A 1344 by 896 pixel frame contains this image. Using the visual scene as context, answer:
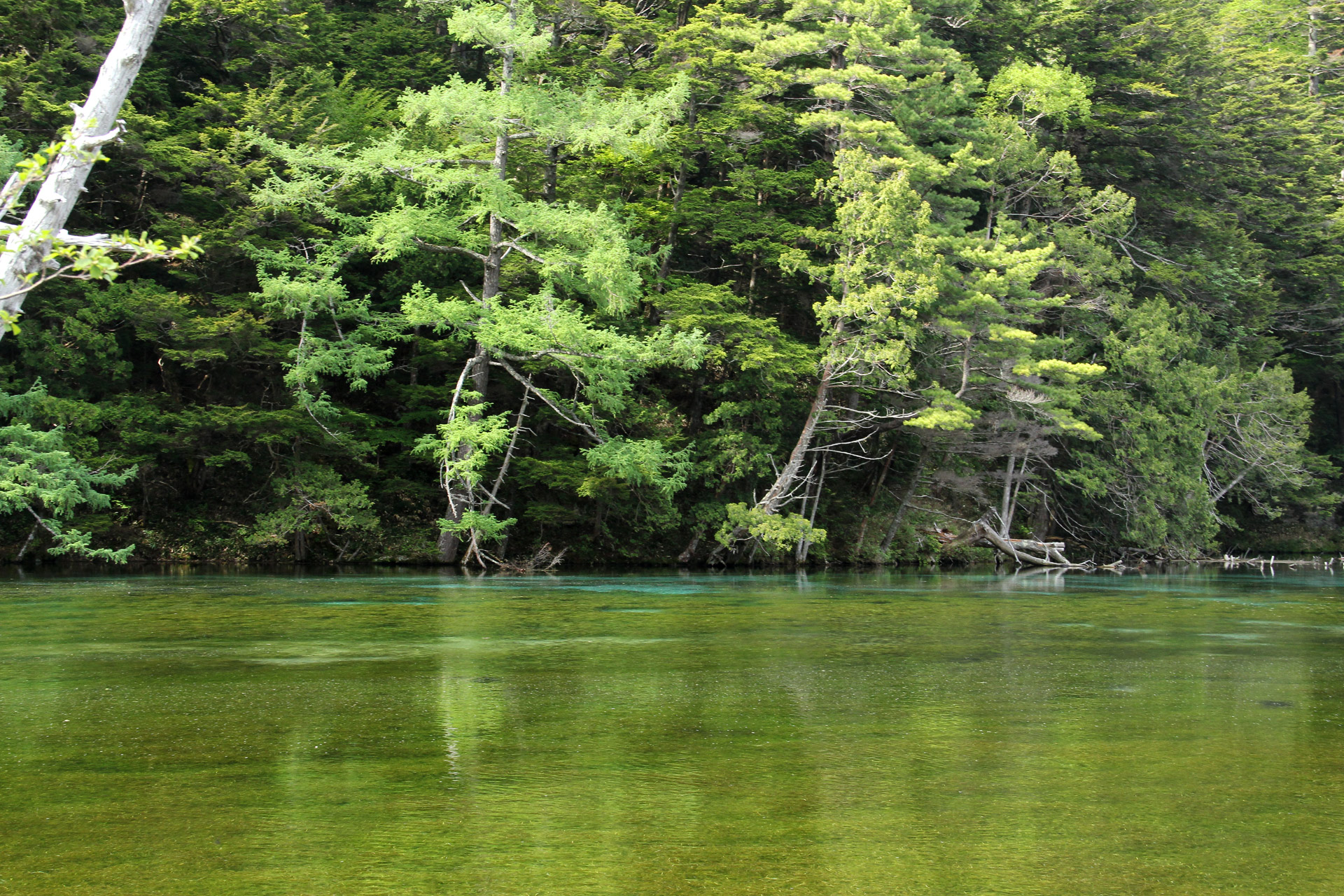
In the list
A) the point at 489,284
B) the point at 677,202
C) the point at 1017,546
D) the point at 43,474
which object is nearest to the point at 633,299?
the point at 489,284

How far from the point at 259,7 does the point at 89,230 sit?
188 inches

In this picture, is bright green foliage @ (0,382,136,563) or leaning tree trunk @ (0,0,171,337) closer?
leaning tree trunk @ (0,0,171,337)

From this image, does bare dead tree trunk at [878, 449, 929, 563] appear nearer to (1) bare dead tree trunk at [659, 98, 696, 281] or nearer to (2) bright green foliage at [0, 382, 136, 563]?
(1) bare dead tree trunk at [659, 98, 696, 281]

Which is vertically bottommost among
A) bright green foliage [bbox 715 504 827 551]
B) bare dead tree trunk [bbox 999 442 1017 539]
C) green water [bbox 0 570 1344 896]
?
green water [bbox 0 570 1344 896]

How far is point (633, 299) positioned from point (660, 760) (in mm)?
15254

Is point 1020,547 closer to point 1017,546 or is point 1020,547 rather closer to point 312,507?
point 1017,546

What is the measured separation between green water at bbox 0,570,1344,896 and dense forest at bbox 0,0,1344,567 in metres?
9.12

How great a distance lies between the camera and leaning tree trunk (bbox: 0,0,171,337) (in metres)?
3.90

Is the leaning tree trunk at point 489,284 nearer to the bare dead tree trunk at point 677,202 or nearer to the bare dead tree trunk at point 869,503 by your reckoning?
the bare dead tree trunk at point 677,202

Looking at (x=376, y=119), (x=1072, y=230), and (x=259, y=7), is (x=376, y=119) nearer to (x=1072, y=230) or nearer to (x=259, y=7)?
(x=259, y=7)

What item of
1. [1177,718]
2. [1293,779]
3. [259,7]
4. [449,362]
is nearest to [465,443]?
[449,362]

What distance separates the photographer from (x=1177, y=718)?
17.9 feet

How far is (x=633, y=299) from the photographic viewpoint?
19.2 m

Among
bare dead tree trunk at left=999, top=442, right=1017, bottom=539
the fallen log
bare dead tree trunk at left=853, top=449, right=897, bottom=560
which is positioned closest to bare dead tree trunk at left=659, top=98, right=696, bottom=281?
bare dead tree trunk at left=853, top=449, right=897, bottom=560
